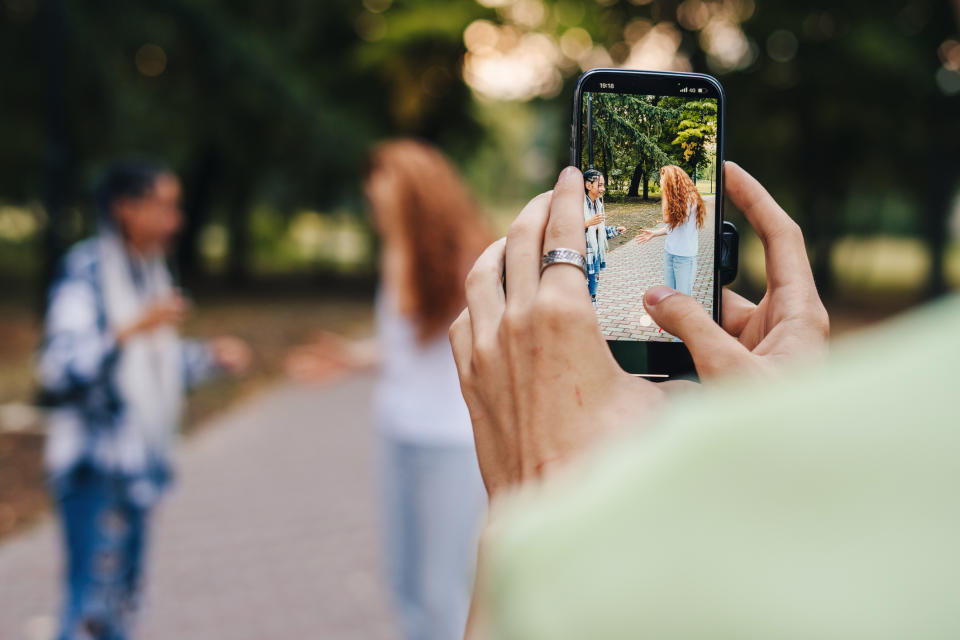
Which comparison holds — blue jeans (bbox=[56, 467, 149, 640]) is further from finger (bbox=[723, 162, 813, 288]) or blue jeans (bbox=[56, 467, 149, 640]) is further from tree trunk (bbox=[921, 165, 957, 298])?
tree trunk (bbox=[921, 165, 957, 298])

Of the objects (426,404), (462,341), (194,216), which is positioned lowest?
(194,216)

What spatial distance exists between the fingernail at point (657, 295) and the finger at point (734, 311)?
88 mm

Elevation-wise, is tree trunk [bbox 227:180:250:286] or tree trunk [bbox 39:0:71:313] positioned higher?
tree trunk [bbox 39:0:71:313]

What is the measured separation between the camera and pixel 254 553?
5645 mm

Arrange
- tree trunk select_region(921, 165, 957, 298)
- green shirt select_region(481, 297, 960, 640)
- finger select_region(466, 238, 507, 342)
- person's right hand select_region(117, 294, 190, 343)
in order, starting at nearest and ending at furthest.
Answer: green shirt select_region(481, 297, 960, 640), finger select_region(466, 238, 507, 342), person's right hand select_region(117, 294, 190, 343), tree trunk select_region(921, 165, 957, 298)

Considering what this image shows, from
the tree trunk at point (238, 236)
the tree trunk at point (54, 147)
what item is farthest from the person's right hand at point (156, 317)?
the tree trunk at point (238, 236)

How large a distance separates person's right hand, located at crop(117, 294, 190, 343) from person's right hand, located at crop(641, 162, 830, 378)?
10.1 feet

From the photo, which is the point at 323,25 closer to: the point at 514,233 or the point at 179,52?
the point at 179,52

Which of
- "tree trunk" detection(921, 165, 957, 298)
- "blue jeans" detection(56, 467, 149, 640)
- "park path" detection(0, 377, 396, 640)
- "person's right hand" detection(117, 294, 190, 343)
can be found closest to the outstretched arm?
"person's right hand" detection(117, 294, 190, 343)

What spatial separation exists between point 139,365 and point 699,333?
139 inches

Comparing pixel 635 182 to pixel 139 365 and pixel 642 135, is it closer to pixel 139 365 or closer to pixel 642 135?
pixel 642 135

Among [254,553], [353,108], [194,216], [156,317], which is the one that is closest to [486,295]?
[156,317]

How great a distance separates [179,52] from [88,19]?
9.45ft

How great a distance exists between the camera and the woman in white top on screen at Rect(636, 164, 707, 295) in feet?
3.11
